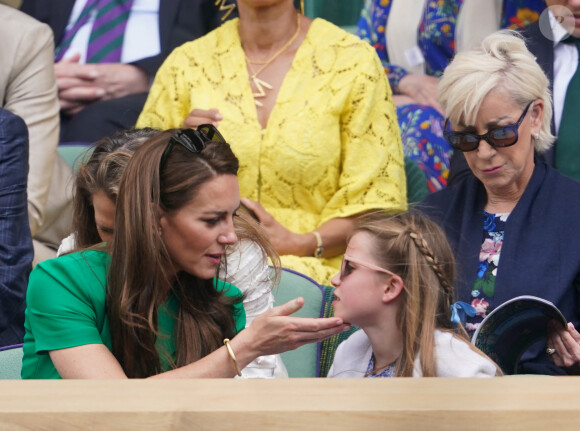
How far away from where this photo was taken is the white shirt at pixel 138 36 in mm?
3795

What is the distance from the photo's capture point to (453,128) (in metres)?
2.54

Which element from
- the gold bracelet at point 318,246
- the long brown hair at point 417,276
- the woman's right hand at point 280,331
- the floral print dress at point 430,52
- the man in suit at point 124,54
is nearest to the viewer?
the woman's right hand at point 280,331

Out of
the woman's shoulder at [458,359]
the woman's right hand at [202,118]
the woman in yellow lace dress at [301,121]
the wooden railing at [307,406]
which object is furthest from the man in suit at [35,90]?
the wooden railing at [307,406]

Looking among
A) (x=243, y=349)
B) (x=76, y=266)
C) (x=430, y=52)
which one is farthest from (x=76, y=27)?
(x=243, y=349)

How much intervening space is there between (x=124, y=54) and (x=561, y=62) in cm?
169

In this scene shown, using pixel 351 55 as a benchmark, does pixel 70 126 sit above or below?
below

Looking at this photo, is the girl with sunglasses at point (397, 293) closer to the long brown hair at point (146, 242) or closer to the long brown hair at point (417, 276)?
the long brown hair at point (417, 276)

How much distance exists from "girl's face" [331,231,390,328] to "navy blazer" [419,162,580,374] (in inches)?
16.1

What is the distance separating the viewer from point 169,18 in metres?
3.80

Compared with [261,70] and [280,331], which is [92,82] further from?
[280,331]

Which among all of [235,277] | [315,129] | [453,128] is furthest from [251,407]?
[315,129]

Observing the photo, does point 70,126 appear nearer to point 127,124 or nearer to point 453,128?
point 127,124

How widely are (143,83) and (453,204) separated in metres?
1.63

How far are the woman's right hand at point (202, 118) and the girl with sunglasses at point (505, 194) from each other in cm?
73
